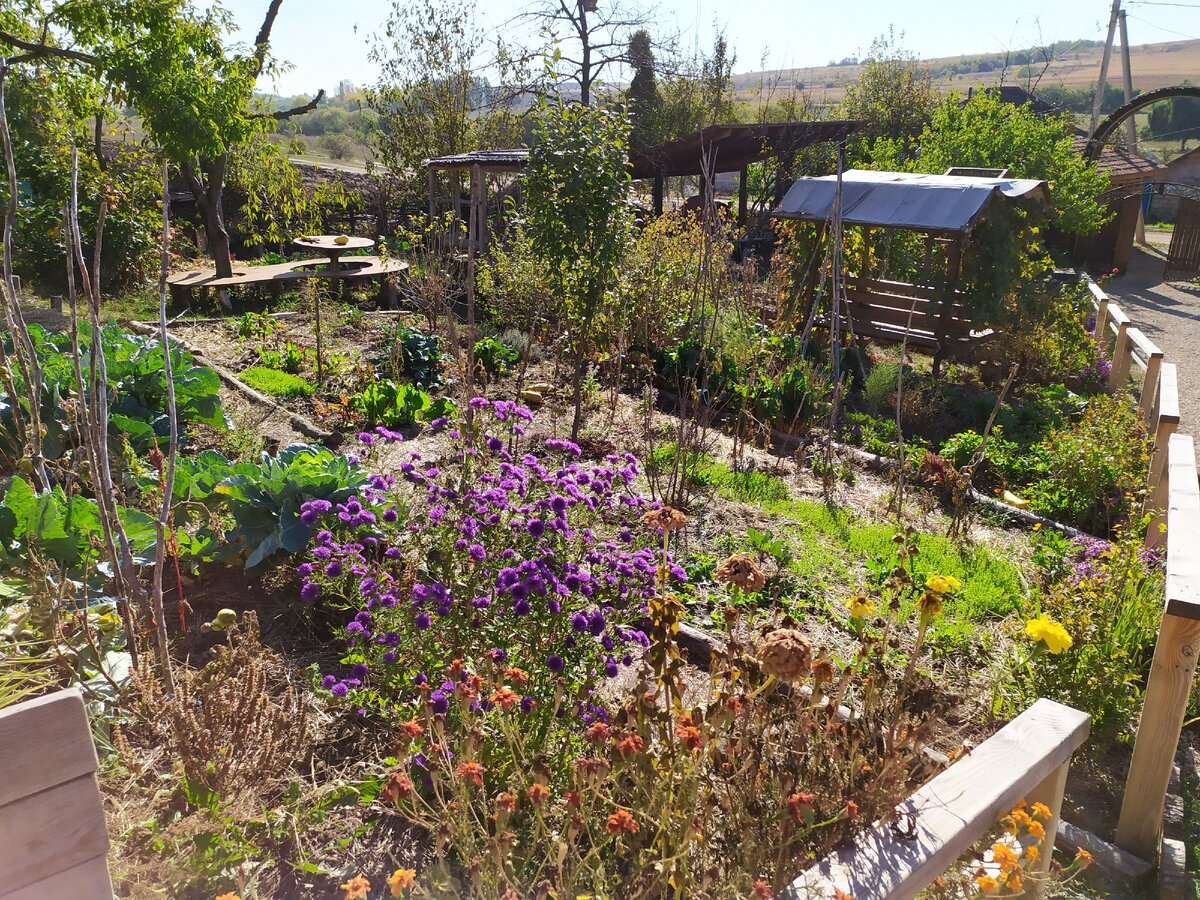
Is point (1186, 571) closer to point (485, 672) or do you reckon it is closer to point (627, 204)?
point (485, 672)

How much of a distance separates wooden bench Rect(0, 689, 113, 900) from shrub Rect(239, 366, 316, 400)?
276 inches

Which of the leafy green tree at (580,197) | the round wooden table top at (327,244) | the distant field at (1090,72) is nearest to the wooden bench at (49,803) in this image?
the leafy green tree at (580,197)

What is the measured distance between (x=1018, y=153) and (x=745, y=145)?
17.0 ft

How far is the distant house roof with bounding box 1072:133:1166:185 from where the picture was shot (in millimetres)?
19922

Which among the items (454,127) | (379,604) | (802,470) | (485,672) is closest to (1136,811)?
(485,672)

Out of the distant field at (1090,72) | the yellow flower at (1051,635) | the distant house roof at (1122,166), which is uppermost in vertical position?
the distant field at (1090,72)

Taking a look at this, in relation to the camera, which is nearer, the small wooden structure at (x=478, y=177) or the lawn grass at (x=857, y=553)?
the lawn grass at (x=857, y=553)

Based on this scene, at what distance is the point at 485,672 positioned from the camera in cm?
276

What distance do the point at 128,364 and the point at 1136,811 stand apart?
6116 millimetres

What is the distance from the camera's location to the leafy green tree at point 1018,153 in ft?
49.3

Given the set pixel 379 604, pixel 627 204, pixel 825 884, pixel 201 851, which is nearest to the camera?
pixel 825 884

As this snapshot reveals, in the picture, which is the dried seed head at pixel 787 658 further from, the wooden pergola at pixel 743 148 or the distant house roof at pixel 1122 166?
the distant house roof at pixel 1122 166

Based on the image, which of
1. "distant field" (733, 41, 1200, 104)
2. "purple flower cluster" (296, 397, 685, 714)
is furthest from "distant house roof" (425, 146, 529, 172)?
"distant field" (733, 41, 1200, 104)

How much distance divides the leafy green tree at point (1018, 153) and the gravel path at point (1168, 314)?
1.98m
